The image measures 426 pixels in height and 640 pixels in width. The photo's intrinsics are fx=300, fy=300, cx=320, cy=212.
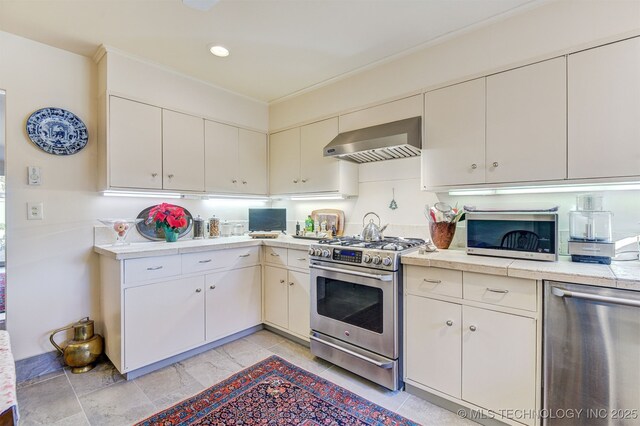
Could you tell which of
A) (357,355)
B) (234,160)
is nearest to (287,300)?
(357,355)

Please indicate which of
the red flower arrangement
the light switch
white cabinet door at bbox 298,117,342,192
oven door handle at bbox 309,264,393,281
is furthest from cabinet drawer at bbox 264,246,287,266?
the light switch

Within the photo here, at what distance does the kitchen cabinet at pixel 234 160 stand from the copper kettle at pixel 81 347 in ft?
4.89

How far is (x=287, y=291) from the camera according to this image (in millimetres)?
2760

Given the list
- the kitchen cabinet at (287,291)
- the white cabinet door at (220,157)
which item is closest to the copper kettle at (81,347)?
the kitchen cabinet at (287,291)

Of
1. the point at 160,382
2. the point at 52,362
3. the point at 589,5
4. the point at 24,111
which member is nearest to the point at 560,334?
the point at 589,5

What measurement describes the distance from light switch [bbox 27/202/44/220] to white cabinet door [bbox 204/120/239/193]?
4.04ft

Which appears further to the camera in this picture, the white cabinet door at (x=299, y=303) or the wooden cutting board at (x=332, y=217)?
the wooden cutting board at (x=332, y=217)

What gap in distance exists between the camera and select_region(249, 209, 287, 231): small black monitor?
11.1ft

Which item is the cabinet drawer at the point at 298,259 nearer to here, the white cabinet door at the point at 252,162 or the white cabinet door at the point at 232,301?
the white cabinet door at the point at 232,301

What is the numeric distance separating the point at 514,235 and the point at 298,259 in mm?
1626

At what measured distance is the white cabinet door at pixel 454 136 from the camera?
6.75 ft

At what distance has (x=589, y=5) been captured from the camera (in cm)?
170

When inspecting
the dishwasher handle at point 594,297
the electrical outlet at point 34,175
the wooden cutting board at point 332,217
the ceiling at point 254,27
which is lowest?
the dishwasher handle at point 594,297

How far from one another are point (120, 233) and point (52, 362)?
1.07 m
